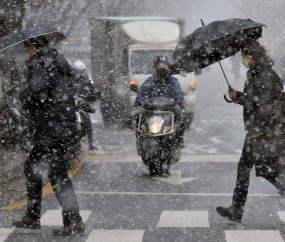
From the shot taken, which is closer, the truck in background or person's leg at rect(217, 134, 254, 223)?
person's leg at rect(217, 134, 254, 223)

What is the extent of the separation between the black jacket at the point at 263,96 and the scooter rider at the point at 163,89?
2.96 meters

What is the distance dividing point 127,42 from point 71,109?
11.3 metres

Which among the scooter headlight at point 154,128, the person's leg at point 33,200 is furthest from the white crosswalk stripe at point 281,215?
the scooter headlight at point 154,128

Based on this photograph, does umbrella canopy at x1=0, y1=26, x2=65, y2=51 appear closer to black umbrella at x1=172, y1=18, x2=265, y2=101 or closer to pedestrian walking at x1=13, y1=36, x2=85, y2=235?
pedestrian walking at x1=13, y1=36, x2=85, y2=235

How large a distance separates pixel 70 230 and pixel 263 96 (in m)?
2.14

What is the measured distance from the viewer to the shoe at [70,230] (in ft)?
18.9

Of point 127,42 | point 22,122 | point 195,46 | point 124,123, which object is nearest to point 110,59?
point 127,42

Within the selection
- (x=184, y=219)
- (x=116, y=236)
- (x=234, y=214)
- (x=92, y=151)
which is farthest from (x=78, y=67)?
(x=116, y=236)

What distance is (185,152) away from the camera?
11.6 metres

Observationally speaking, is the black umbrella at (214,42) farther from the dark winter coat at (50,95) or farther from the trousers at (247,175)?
the dark winter coat at (50,95)

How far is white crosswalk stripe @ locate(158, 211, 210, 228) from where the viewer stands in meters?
6.22

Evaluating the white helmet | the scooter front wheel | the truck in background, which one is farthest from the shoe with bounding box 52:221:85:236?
the truck in background

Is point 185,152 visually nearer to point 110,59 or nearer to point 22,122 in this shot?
point 22,122

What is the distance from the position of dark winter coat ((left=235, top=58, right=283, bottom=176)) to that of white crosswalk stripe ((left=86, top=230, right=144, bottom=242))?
132 centimetres
